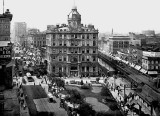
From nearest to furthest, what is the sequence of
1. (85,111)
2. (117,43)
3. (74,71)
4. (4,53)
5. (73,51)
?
(85,111)
(4,53)
(74,71)
(73,51)
(117,43)

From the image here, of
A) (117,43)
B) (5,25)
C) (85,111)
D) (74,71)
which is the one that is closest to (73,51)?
(74,71)

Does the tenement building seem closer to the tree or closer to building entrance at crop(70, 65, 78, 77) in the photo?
building entrance at crop(70, 65, 78, 77)

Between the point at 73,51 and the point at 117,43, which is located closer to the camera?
the point at 73,51

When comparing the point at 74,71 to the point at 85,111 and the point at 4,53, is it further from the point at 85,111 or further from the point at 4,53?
the point at 85,111

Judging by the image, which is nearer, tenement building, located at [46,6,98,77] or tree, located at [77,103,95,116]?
tree, located at [77,103,95,116]

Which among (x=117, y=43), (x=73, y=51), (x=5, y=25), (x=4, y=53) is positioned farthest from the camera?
(x=117, y=43)

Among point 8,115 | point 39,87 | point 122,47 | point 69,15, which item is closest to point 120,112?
point 8,115

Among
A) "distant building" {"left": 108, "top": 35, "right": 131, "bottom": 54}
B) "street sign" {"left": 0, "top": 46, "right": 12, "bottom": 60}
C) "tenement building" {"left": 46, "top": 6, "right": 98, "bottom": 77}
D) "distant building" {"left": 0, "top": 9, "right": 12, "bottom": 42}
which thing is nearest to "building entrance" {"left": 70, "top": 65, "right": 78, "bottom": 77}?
"tenement building" {"left": 46, "top": 6, "right": 98, "bottom": 77}

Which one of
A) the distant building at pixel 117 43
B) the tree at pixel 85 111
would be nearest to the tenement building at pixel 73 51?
the tree at pixel 85 111

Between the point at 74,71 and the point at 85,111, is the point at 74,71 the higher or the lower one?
the higher one

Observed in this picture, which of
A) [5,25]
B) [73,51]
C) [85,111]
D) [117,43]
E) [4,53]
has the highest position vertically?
[5,25]
